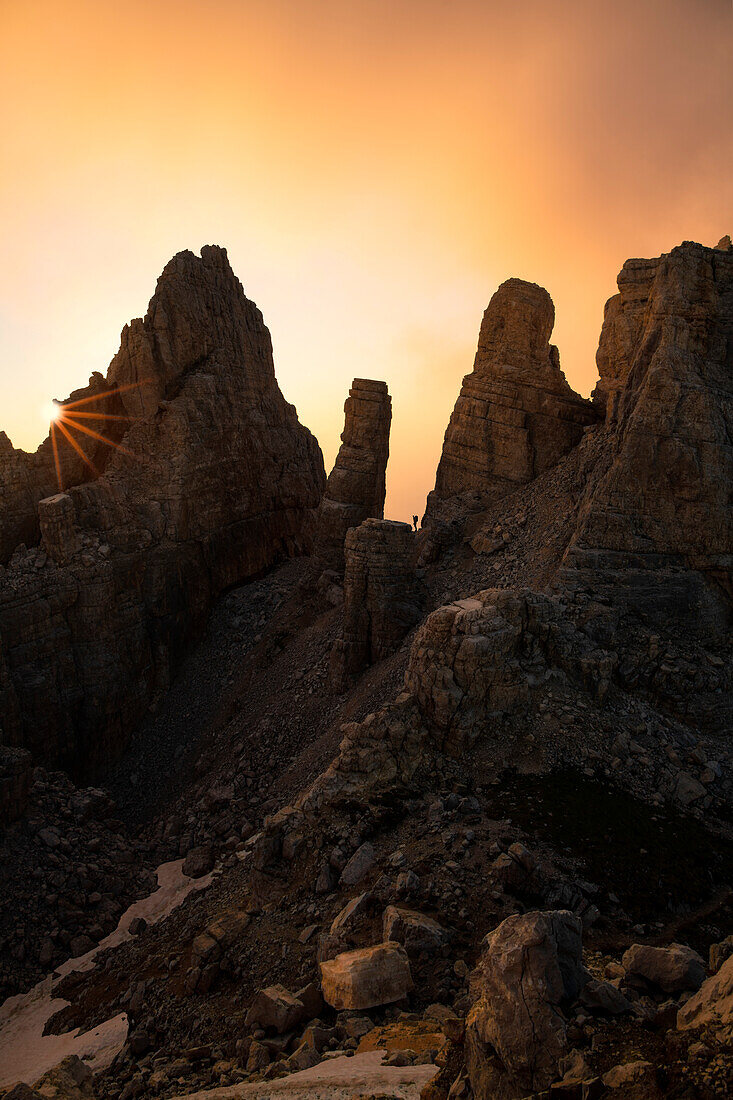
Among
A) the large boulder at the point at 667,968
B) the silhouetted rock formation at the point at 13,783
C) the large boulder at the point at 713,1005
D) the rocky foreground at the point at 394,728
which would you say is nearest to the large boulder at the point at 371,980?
the rocky foreground at the point at 394,728

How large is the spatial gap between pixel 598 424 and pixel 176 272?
30940 millimetres

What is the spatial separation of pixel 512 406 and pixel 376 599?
15218 millimetres

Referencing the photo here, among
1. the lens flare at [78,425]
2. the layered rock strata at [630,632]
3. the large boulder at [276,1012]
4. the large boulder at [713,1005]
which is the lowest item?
the large boulder at [276,1012]

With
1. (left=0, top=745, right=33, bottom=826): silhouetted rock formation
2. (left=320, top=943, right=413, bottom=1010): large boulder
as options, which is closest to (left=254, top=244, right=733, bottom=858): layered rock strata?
(left=320, top=943, right=413, bottom=1010): large boulder

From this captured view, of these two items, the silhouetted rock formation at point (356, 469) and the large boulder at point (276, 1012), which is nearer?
the large boulder at point (276, 1012)

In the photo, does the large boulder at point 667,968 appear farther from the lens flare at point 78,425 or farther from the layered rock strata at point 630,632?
the lens flare at point 78,425

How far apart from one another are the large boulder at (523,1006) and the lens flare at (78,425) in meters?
38.5

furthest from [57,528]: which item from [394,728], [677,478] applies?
[677,478]

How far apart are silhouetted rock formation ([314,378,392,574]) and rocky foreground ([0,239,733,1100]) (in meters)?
0.29

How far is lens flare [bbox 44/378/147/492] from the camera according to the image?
42.2 metres

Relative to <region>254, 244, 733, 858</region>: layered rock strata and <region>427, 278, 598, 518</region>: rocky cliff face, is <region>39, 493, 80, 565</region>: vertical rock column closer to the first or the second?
<region>254, 244, 733, 858</region>: layered rock strata

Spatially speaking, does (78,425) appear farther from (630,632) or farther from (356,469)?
(630,632)

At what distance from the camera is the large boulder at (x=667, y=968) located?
13844 mm

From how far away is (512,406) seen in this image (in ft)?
136
